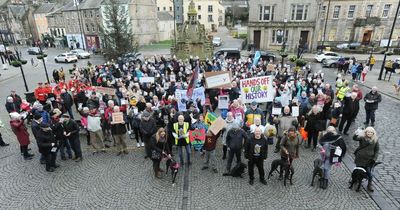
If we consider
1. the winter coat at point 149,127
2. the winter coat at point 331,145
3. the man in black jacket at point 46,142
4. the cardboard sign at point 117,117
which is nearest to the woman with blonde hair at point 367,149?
the winter coat at point 331,145

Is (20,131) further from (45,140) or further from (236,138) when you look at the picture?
(236,138)

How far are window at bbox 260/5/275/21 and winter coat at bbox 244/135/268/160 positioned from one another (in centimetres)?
3541

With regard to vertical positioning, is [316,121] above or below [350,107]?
below

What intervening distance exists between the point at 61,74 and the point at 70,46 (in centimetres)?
4399

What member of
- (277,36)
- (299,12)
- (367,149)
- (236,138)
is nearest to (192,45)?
(277,36)

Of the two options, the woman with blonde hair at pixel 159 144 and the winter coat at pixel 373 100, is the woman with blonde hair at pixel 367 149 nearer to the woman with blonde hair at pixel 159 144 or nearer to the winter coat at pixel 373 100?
the winter coat at pixel 373 100

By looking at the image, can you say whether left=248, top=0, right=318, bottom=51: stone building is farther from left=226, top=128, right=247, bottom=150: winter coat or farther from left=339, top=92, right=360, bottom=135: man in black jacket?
left=226, top=128, right=247, bottom=150: winter coat

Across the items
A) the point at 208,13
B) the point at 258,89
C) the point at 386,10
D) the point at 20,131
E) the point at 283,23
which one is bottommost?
the point at 20,131

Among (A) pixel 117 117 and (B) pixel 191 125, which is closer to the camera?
(B) pixel 191 125

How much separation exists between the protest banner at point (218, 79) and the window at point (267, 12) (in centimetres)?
3012

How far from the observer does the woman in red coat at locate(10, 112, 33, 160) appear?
8820 millimetres

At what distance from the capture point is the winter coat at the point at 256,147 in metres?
7.05

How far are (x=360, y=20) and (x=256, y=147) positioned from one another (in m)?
42.1

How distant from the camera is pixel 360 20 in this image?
1532 inches
